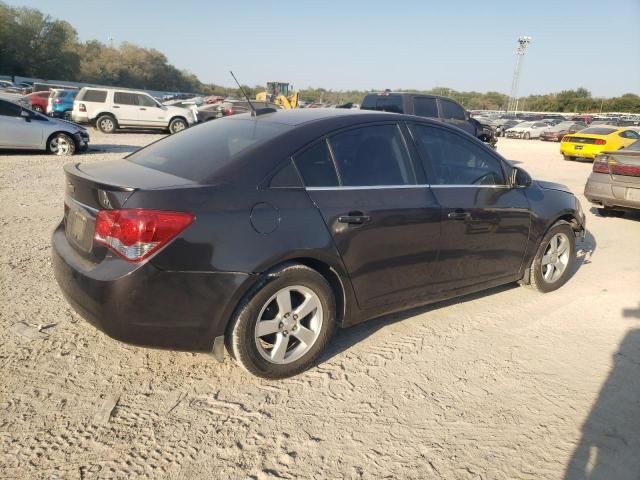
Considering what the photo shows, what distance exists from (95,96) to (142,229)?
781 inches

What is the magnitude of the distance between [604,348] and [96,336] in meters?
3.68

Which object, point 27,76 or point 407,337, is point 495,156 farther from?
point 27,76

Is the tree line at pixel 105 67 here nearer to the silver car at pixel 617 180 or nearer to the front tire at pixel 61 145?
the front tire at pixel 61 145

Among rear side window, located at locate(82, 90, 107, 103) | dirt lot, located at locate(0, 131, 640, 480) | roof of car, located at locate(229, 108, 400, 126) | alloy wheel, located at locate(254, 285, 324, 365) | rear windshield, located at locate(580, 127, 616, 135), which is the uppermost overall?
rear windshield, located at locate(580, 127, 616, 135)

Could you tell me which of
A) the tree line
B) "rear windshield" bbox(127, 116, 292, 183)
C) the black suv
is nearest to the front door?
the black suv

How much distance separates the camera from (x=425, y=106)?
480 inches

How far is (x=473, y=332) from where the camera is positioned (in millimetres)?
3805

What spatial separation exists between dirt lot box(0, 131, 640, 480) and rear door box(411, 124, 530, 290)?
0.43 metres

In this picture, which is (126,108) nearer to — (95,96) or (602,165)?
(95,96)

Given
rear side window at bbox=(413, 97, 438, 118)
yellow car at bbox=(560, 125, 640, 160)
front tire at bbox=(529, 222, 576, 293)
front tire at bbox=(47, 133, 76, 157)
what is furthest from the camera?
yellow car at bbox=(560, 125, 640, 160)

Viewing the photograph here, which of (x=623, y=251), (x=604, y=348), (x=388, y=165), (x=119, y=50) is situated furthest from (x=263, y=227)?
(x=119, y=50)

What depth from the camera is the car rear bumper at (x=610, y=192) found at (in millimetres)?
7492

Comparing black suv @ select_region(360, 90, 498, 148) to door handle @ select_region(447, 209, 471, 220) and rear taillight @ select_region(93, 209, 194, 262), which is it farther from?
rear taillight @ select_region(93, 209, 194, 262)

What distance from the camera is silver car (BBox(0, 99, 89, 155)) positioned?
38.5 ft
